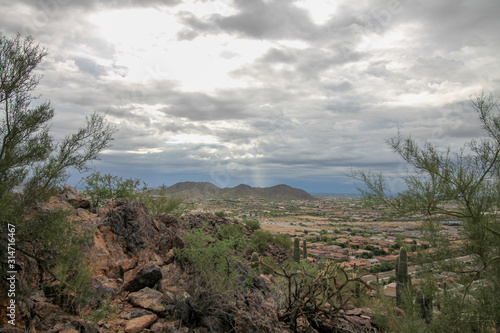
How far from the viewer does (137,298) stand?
220 inches

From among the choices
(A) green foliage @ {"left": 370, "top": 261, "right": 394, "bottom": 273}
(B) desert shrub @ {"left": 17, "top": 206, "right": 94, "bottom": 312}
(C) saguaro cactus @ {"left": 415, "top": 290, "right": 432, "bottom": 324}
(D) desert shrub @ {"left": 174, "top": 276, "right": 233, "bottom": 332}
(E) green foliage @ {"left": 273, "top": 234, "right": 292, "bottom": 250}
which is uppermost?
(B) desert shrub @ {"left": 17, "top": 206, "right": 94, "bottom": 312}

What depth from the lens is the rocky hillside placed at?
185 inches

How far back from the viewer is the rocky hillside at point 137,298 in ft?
15.4

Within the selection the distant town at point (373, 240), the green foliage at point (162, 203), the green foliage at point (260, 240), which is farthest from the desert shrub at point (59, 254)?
the green foliage at point (260, 240)

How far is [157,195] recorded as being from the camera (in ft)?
43.2

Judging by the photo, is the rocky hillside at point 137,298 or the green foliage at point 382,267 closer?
the rocky hillside at point 137,298

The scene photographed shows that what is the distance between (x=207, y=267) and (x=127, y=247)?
232 cm

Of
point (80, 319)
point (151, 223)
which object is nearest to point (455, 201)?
point (151, 223)

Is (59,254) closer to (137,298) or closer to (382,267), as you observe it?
(137,298)

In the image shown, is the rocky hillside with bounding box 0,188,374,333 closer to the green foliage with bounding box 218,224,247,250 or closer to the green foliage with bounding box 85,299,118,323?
the green foliage with bounding box 85,299,118,323

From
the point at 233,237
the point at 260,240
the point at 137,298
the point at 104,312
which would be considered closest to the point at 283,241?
the point at 260,240

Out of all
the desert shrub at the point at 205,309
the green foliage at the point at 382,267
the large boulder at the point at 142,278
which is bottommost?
the green foliage at the point at 382,267

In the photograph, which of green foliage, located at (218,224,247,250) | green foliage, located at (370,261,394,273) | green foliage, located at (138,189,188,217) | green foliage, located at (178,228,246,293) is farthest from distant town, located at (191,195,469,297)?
green foliage, located at (178,228,246,293)

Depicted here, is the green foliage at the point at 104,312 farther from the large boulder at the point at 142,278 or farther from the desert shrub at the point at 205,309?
the desert shrub at the point at 205,309
